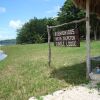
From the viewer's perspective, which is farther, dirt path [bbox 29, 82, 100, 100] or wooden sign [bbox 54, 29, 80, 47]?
wooden sign [bbox 54, 29, 80, 47]

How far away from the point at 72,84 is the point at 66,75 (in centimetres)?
157

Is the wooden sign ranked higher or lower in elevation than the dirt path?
higher

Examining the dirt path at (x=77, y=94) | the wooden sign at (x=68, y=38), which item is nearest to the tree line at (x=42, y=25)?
the wooden sign at (x=68, y=38)

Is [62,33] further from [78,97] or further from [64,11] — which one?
[64,11]

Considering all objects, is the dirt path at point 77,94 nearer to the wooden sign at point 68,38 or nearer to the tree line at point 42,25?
the wooden sign at point 68,38

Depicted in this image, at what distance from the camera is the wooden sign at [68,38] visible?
10469 mm

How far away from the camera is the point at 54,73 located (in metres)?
11.4

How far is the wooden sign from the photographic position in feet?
34.3

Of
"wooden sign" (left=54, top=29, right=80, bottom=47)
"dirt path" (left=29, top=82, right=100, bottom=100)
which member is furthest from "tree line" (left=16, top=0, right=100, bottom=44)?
"dirt path" (left=29, top=82, right=100, bottom=100)

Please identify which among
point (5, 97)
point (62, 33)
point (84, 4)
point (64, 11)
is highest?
point (64, 11)

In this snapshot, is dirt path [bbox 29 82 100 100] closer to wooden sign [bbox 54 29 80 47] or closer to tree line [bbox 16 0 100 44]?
wooden sign [bbox 54 29 80 47]

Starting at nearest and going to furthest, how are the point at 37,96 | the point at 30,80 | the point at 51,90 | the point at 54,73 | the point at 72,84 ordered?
1. the point at 37,96
2. the point at 51,90
3. the point at 72,84
4. the point at 30,80
5. the point at 54,73

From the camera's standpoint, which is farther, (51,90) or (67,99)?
(51,90)

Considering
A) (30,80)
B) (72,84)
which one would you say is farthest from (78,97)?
(30,80)
